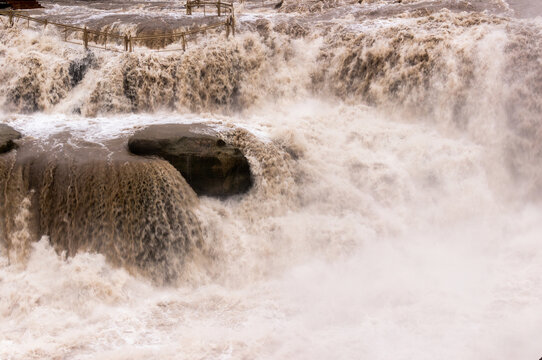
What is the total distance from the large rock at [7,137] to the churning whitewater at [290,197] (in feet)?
0.48

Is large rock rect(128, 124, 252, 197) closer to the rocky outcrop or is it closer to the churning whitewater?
the churning whitewater

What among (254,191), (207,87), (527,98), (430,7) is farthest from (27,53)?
(527,98)

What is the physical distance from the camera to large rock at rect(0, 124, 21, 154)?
7111 mm

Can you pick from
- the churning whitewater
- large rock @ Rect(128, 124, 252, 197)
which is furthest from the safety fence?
large rock @ Rect(128, 124, 252, 197)

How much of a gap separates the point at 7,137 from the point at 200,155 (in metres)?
2.88

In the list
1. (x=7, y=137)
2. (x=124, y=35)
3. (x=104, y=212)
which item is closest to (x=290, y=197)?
(x=104, y=212)

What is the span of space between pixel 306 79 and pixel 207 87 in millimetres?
2137

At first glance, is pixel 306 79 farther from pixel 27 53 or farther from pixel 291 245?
pixel 27 53

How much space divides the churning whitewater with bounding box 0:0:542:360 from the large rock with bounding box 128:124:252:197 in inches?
6.4

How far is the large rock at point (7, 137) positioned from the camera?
7111mm

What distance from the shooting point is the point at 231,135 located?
7809 mm

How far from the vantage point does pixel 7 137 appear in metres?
7.34

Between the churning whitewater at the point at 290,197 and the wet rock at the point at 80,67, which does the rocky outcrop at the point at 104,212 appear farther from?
the wet rock at the point at 80,67

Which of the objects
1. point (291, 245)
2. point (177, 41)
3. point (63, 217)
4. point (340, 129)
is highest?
point (177, 41)
